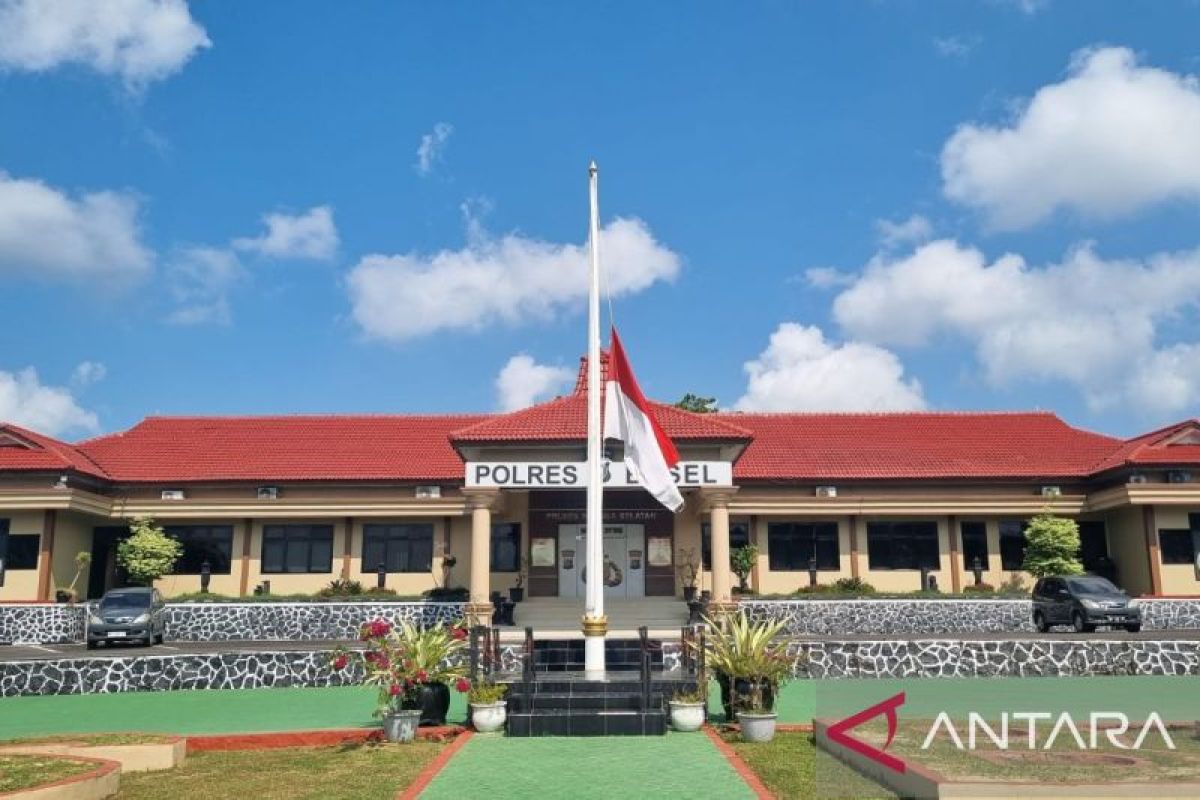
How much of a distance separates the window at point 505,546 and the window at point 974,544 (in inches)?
535

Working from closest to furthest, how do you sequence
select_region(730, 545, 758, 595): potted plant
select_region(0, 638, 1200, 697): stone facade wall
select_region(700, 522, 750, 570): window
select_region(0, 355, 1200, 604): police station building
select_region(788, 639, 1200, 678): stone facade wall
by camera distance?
select_region(0, 638, 1200, 697): stone facade wall → select_region(788, 639, 1200, 678): stone facade wall → select_region(0, 355, 1200, 604): police station building → select_region(730, 545, 758, 595): potted plant → select_region(700, 522, 750, 570): window

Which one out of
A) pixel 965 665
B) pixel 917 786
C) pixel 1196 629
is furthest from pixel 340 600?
pixel 1196 629

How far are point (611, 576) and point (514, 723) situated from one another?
51.0 ft

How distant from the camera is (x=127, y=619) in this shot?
22969mm

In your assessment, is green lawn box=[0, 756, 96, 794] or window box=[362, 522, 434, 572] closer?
green lawn box=[0, 756, 96, 794]

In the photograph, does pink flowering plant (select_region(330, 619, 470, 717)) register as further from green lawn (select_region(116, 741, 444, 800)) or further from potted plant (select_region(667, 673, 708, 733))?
potted plant (select_region(667, 673, 708, 733))

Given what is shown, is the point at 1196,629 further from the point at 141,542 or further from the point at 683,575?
the point at 141,542

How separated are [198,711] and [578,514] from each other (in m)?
14.3

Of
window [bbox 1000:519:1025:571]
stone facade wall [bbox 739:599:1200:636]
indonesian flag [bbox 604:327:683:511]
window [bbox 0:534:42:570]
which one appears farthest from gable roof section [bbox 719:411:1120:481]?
window [bbox 0:534:42:570]

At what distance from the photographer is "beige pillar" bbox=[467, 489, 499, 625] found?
2277 centimetres

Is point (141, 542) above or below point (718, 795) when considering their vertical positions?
above

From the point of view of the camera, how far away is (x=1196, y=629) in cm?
2500

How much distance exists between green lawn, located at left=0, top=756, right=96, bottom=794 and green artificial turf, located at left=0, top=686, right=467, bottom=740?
3.25 m

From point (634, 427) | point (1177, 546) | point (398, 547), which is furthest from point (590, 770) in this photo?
point (1177, 546)
